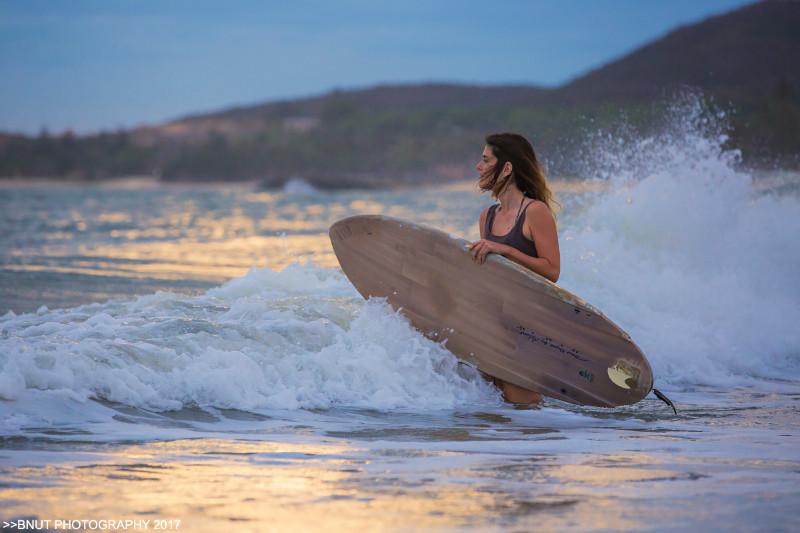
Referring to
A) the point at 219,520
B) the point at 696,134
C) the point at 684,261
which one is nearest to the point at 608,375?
the point at 219,520

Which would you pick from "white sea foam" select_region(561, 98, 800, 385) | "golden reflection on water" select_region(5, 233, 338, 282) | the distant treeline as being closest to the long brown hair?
"white sea foam" select_region(561, 98, 800, 385)

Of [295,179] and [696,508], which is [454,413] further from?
[295,179]

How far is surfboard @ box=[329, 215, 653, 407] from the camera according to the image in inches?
193

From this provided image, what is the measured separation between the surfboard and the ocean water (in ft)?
0.39

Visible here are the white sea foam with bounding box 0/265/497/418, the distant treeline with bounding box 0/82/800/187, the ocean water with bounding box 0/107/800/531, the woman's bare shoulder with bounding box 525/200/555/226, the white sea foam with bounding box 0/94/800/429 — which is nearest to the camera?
the ocean water with bounding box 0/107/800/531

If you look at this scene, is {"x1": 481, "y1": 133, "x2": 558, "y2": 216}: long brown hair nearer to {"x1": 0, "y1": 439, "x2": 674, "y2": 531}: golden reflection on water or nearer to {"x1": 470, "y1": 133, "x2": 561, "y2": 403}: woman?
{"x1": 470, "y1": 133, "x2": 561, "y2": 403}: woman

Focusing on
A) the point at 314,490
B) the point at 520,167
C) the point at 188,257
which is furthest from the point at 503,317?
the point at 188,257

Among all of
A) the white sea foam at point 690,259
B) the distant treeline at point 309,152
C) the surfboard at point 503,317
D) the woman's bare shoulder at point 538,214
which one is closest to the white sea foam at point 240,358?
the surfboard at point 503,317

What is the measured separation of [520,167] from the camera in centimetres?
500

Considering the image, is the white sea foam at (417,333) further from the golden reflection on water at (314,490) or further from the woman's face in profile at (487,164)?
the woman's face in profile at (487,164)

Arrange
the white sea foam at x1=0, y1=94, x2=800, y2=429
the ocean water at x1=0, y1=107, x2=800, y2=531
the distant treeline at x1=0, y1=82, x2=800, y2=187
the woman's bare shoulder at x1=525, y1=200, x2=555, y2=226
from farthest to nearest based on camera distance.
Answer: the distant treeline at x1=0, y1=82, x2=800, y2=187 < the woman's bare shoulder at x1=525, y1=200, x2=555, y2=226 < the white sea foam at x1=0, y1=94, x2=800, y2=429 < the ocean water at x1=0, y1=107, x2=800, y2=531

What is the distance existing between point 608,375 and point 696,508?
70.5 inches

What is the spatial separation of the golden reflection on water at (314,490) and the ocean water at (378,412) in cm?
1

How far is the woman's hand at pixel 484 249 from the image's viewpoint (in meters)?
5.00
